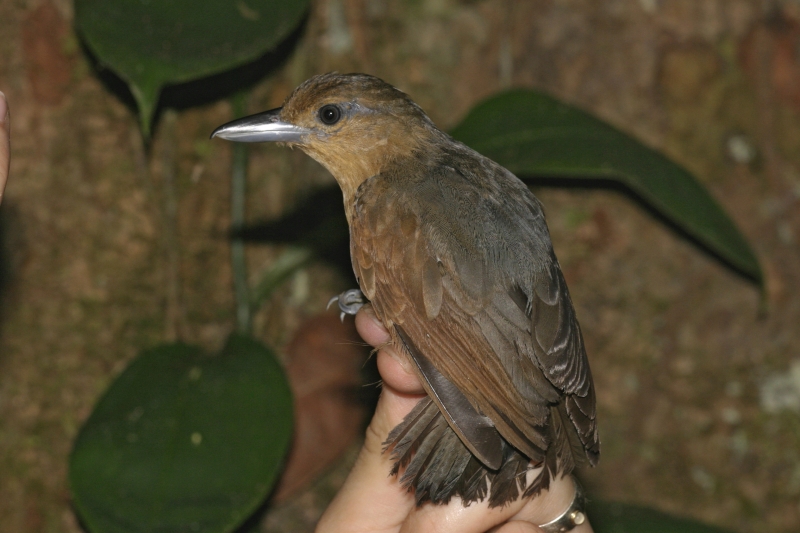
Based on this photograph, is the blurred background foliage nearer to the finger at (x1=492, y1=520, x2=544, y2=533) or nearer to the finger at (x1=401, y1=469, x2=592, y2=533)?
the finger at (x1=401, y1=469, x2=592, y2=533)

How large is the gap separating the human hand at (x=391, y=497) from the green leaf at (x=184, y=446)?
0.95 feet

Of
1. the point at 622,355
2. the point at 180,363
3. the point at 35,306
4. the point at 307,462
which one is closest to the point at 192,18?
the point at 180,363

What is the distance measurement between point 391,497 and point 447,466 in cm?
24

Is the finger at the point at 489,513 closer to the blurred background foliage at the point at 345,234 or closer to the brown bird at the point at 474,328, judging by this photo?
the brown bird at the point at 474,328

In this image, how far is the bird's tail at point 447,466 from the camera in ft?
6.60

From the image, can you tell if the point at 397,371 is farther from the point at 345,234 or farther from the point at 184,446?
the point at 345,234

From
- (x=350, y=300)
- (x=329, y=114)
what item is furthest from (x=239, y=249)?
(x=329, y=114)

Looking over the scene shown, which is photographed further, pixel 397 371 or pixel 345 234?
pixel 345 234

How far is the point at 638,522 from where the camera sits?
2.76m

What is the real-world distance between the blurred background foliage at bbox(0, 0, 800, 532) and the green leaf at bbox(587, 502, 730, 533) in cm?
3

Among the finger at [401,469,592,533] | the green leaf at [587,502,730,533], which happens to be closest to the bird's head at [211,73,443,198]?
the finger at [401,469,592,533]

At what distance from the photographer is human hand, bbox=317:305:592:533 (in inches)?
79.8

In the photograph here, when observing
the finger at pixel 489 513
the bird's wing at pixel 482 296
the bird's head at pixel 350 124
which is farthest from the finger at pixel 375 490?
the bird's head at pixel 350 124

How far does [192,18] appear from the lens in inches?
91.7
